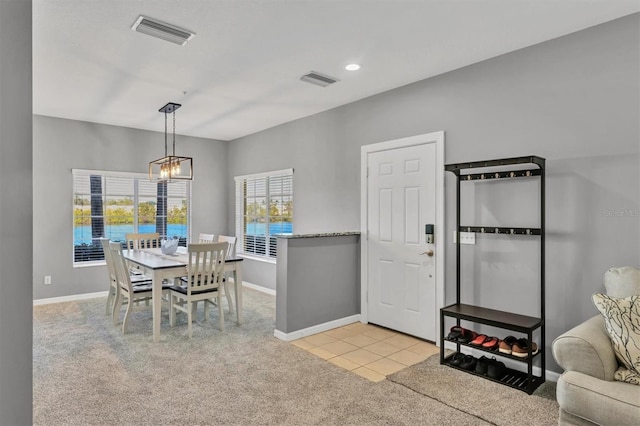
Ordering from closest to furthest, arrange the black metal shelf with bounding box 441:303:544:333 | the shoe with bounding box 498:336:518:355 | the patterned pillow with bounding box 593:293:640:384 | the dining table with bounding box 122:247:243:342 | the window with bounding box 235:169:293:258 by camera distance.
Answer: the patterned pillow with bounding box 593:293:640:384 < the black metal shelf with bounding box 441:303:544:333 < the shoe with bounding box 498:336:518:355 < the dining table with bounding box 122:247:243:342 < the window with bounding box 235:169:293:258

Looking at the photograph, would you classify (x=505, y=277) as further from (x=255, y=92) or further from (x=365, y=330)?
(x=255, y=92)

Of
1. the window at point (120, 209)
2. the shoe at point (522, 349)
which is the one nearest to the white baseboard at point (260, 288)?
the window at point (120, 209)

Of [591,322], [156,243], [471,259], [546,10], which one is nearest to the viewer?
[591,322]

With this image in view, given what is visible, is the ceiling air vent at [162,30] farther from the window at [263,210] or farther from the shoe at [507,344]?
the shoe at [507,344]

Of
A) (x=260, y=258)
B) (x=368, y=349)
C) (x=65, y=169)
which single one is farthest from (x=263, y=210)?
(x=368, y=349)

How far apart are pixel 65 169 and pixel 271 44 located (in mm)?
4224

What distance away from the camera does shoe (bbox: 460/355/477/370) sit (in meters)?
3.21

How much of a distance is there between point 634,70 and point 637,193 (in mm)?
851

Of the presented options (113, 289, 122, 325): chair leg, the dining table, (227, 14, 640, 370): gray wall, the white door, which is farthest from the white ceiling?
(113, 289, 122, 325): chair leg

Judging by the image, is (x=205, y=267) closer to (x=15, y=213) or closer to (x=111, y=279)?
(x=111, y=279)

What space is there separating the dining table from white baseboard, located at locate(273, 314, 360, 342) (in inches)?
27.5

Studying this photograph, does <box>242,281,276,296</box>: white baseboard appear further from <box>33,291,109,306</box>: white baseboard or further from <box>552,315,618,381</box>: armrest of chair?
<box>552,315,618,381</box>: armrest of chair

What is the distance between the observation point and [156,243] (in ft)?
20.1

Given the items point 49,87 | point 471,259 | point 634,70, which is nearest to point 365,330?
point 471,259
